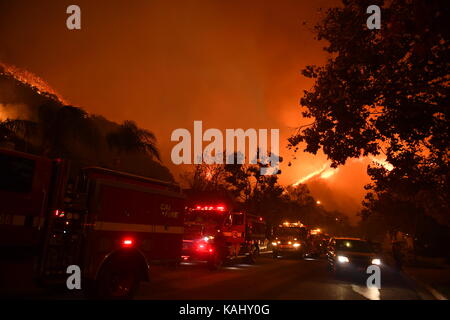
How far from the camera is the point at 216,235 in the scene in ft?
55.6

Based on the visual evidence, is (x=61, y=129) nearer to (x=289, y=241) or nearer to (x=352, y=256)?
(x=352, y=256)

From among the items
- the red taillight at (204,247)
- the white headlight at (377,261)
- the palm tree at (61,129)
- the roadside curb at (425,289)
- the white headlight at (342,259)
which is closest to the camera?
the roadside curb at (425,289)

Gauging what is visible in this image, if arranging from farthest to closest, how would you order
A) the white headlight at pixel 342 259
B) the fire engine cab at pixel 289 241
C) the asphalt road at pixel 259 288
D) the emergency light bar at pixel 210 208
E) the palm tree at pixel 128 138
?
1. the fire engine cab at pixel 289 241
2. the palm tree at pixel 128 138
3. the emergency light bar at pixel 210 208
4. the white headlight at pixel 342 259
5. the asphalt road at pixel 259 288

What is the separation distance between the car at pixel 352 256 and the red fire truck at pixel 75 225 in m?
9.21

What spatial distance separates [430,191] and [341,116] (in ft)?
32.1

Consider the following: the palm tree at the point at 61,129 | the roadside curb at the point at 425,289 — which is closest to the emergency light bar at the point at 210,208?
the palm tree at the point at 61,129

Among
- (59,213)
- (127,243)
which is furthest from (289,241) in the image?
(59,213)

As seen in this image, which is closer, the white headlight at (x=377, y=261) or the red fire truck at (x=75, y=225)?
the red fire truck at (x=75, y=225)

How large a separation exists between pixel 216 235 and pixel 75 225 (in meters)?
9.41

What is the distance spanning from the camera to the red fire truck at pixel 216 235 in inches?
644

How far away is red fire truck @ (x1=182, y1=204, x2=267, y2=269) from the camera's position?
16.4m

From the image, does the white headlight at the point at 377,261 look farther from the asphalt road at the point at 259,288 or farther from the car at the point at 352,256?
the asphalt road at the point at 259,288

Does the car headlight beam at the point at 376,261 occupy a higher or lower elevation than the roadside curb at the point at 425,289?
higher

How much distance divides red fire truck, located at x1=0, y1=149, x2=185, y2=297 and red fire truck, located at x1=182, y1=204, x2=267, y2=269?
6.88 metres
